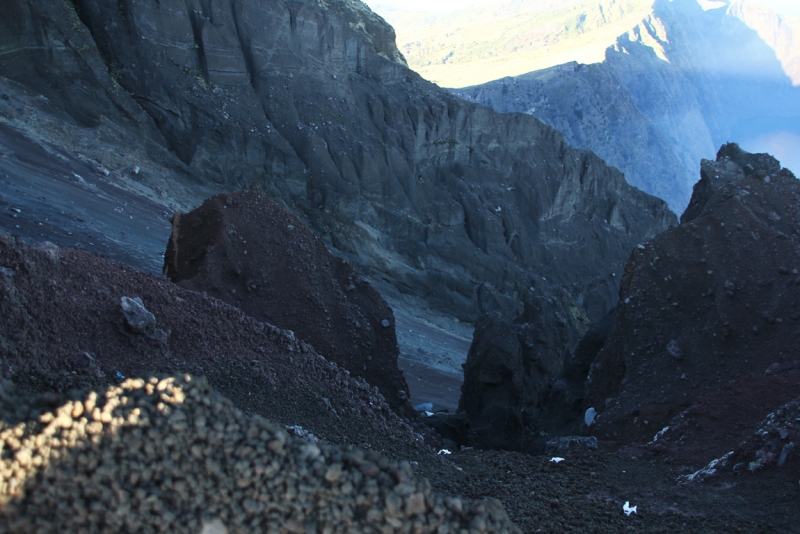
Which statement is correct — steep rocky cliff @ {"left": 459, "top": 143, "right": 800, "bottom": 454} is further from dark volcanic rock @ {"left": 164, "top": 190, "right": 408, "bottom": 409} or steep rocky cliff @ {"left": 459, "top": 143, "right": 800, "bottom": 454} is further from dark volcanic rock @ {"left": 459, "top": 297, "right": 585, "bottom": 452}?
dark volcanic rock @ {"left": 164, "top": 190, "right": 408, "bottom": 409}

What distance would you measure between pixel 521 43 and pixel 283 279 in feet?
318

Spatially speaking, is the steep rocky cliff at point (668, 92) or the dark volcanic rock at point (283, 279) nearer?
the dark volcanic rock at point (283, 279)

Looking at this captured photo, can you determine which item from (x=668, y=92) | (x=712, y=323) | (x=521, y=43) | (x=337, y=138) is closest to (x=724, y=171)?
(x=712, y=323)

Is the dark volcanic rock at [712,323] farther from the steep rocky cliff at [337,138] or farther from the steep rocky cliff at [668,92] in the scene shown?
the steep rocky cliff at [668,92]

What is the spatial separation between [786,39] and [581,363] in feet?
424

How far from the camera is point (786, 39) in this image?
399ft

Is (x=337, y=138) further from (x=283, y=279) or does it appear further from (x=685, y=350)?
(x=685, y=350)

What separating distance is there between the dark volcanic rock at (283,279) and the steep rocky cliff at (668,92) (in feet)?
184

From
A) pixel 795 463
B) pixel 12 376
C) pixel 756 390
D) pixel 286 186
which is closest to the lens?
pixel 12 376

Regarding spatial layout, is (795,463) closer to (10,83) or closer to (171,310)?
(171,310)

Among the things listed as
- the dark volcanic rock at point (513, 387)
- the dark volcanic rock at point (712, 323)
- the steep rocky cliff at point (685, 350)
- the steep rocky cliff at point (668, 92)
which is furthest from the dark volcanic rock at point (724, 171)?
the steep rocky cliff at point (668, 92)

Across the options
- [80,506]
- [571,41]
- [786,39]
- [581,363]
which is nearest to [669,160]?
[571,41]

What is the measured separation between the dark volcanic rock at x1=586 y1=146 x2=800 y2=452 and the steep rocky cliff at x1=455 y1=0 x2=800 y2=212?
54270 millimetres

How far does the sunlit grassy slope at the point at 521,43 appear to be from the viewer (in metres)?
87.8
